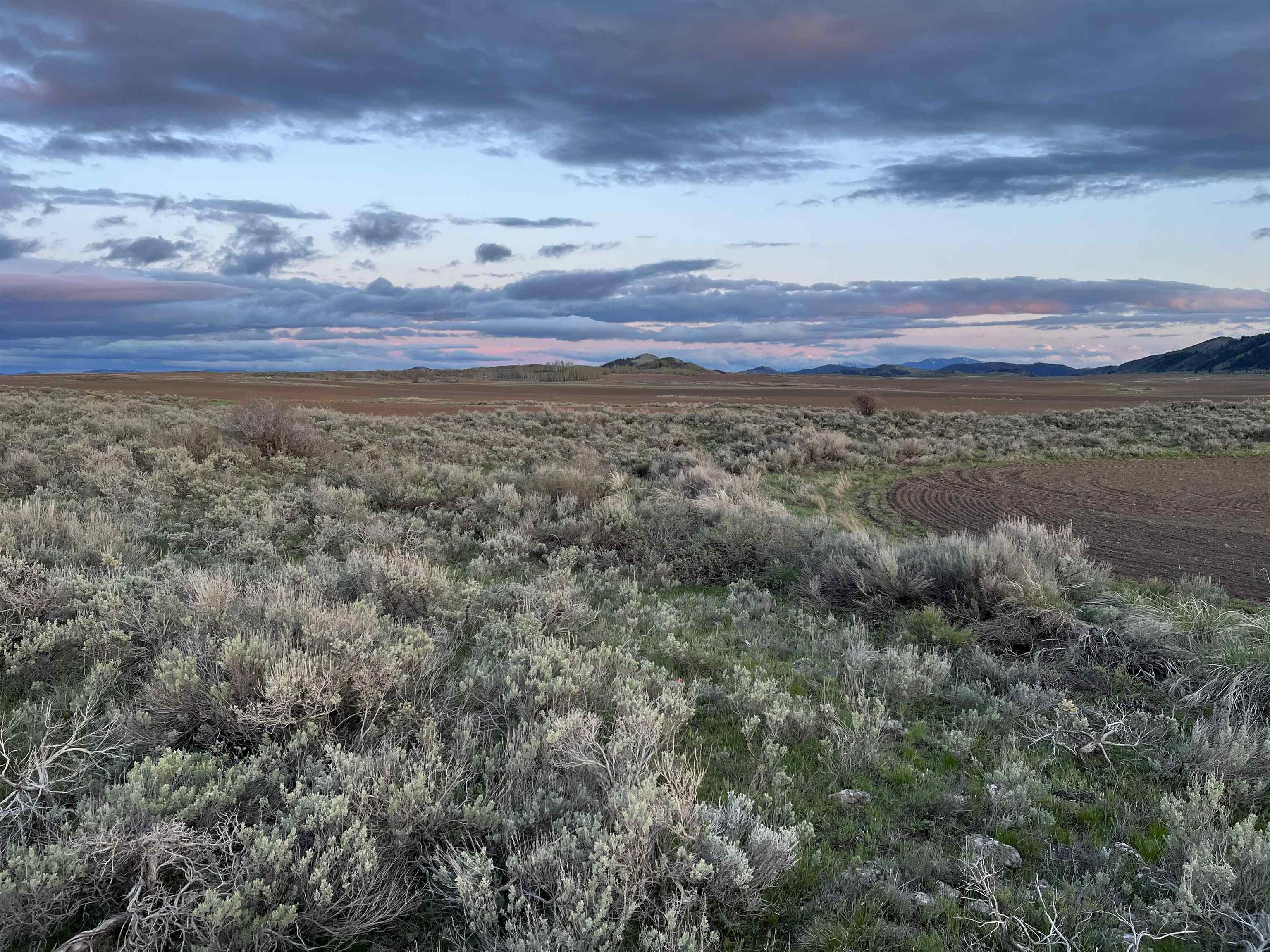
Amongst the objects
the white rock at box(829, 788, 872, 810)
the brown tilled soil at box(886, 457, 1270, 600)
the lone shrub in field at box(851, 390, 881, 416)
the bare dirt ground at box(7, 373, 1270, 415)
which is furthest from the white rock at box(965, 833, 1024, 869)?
the lone shrub in field at box(851, 390, 881, 416)

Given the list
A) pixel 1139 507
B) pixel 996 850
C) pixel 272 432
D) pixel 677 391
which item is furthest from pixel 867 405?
pixel 677 391

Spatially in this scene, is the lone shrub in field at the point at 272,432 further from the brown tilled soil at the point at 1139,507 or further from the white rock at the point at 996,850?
the white rock at the point at 996,850

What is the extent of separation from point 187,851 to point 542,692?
1912 mm

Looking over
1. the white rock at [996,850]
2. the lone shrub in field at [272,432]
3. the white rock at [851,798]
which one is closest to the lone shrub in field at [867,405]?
the lone shrub in field at [272,432]

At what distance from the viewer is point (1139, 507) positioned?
46.6 feet

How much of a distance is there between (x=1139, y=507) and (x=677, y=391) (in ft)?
255

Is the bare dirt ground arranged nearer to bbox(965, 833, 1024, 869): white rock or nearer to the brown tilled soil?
the brown tilled soil

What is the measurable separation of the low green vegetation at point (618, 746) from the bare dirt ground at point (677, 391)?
24.6 m

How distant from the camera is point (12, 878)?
2.67m

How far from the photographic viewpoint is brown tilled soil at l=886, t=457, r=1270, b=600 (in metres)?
10.2

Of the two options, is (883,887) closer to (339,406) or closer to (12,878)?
(12,878)

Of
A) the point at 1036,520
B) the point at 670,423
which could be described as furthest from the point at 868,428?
the point at 1036,520

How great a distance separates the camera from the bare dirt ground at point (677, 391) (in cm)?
5350

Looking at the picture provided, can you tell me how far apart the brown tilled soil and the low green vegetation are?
2441mm
